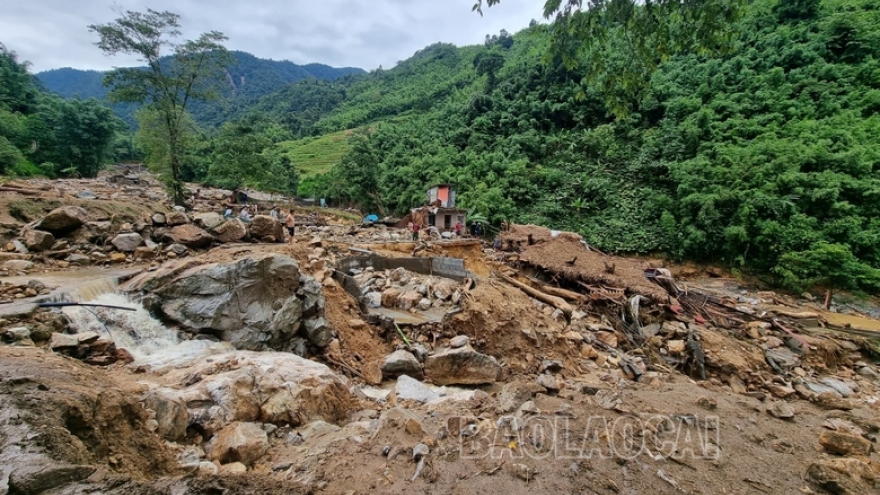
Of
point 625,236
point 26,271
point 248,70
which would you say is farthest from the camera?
point 248,70

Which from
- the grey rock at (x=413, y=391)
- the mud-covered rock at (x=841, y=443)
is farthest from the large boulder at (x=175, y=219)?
the mud-covered rock at (x=841, y=443)

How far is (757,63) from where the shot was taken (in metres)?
29.1

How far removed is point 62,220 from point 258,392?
23.6ft

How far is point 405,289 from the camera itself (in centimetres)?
1041

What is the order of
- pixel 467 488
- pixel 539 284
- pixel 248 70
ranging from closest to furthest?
pixel 467 488, pixel 539 284, pixel 248 70

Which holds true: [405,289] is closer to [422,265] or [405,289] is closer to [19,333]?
[422,265]

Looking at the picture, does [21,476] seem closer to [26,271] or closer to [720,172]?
[26,271]

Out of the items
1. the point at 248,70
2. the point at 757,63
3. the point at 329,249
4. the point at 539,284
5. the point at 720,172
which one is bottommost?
the point at 539,284

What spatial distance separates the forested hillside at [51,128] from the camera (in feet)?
95.5

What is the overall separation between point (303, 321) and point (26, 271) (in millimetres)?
5049

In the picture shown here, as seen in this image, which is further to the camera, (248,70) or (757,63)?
(248,70)

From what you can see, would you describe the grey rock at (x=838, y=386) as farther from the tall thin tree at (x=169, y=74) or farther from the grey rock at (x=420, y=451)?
the tall thin tree at (x=169, y=74)

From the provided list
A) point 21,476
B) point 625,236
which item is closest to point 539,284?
point 21,476

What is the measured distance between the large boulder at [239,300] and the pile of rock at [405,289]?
3.07 meters
